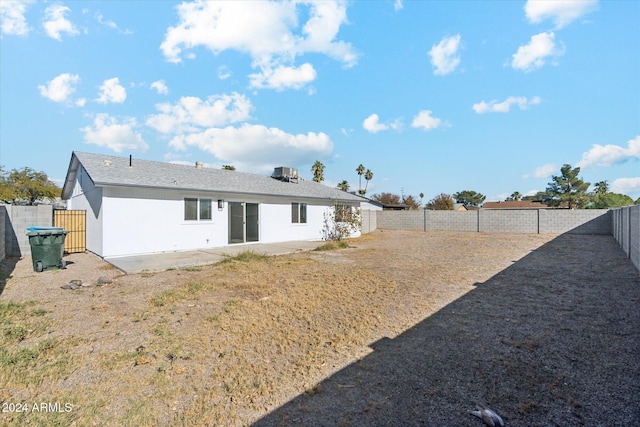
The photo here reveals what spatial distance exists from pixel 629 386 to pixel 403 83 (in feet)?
49.1

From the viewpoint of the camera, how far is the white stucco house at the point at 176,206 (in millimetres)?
10609

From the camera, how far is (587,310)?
5070 millimetres

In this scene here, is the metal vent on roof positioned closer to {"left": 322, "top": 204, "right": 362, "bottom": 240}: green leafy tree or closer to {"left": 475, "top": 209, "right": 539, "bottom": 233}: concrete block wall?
{"left": 322, "top": 204, "right": 362, "bottom": 240}: green leafy tree

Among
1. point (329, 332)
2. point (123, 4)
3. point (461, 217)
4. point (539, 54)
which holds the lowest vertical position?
point (329, 332)

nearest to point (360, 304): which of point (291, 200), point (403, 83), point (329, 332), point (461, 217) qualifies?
point (329, 332)

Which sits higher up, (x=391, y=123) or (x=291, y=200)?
(x=391, y=123)

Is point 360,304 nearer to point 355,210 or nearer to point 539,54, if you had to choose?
point 539,54

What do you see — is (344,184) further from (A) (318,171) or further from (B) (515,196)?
(B) (515,196)

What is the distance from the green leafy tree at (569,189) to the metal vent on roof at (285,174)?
41139 mm

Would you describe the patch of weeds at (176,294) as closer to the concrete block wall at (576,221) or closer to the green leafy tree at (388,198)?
the concrete block wall at (576,221)

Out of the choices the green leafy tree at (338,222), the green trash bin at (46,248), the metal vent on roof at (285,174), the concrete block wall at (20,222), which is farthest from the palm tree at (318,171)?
the green trash bin at (46,248)

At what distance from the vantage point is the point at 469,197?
256 feet

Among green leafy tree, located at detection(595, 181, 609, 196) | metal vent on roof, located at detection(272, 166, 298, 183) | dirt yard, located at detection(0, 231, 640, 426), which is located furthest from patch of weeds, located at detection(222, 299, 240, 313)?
green leafy tree, located at detection(595, 181, 609, 196)

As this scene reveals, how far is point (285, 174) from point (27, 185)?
29835 mm
